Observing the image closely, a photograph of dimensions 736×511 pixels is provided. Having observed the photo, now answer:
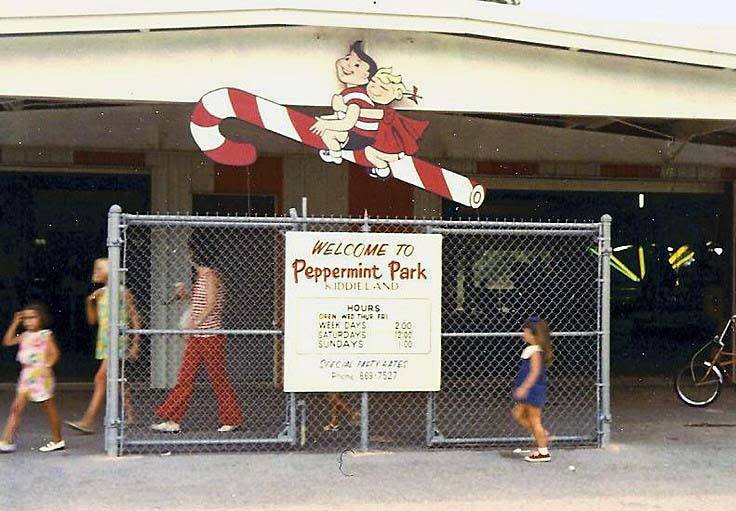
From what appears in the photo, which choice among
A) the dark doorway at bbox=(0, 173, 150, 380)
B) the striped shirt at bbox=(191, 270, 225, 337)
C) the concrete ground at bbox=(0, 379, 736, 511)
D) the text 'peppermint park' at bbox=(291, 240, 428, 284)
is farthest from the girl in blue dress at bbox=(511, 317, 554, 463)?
the dark doorway at bbox=(0, 173, 150, 380)

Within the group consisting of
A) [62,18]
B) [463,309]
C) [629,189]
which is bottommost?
[463,309]

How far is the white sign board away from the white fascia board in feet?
6.92

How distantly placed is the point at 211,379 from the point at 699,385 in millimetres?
6360

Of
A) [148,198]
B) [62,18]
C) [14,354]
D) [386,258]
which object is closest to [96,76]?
[62,18]

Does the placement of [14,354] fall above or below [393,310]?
below

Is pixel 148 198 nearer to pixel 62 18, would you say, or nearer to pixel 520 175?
pixel 62 18

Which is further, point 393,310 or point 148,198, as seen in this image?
point 148,198

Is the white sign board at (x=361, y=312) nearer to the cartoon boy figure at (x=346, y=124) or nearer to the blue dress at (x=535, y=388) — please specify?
the blue dress at (x=535, y=388)

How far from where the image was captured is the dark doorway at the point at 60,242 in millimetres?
12547

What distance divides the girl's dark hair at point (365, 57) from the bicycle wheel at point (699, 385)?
19.1 feet

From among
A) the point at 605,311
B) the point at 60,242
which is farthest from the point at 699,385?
the point at 60,242

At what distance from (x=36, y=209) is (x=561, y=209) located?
7.50 meters

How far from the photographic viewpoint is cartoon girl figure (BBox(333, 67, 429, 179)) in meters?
8.91

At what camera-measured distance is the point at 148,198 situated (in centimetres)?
1261
